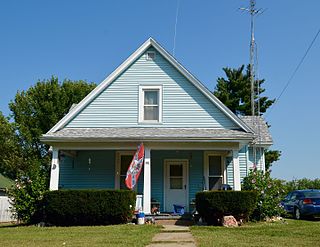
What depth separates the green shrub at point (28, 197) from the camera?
14.5 metres

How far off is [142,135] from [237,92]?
82.8ft

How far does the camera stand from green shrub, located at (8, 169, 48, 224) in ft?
47.6

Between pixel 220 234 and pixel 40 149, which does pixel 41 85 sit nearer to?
pixel 40 149

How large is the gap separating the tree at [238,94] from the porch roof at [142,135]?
2124 cm

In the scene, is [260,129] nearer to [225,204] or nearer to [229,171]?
[229,171]

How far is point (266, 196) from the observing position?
47.7ft

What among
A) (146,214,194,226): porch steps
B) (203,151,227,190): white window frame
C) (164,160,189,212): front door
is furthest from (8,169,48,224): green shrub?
(203,151,227,190): white window frame

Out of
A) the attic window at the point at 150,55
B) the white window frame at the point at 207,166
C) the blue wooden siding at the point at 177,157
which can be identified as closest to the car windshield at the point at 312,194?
the white window frame at the point at 207,166

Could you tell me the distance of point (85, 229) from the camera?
1220 centimetres

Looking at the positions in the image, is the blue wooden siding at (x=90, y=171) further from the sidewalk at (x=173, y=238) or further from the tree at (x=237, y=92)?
the tree at (x=237, y=92)

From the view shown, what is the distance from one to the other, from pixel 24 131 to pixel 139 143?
66.9 feet

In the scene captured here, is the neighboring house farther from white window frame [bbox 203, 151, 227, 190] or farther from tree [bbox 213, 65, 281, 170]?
tree [bbox 213, 65, 281, 170]

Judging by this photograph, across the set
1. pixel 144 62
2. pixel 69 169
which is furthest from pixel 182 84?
pixel 69 169

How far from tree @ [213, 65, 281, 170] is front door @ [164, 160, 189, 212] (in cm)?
2014
